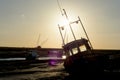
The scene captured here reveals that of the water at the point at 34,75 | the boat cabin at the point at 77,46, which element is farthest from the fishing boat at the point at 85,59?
the water at the point at 34,75

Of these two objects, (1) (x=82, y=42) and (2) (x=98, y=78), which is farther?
(1) (x=82, y=42)

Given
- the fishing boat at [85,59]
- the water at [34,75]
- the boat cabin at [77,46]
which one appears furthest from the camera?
the boat cabin at [77,46]

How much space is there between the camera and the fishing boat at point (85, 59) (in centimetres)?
2799

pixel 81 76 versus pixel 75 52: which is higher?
pixel 75 52

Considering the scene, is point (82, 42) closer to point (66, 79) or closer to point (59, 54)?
point (66, 79)

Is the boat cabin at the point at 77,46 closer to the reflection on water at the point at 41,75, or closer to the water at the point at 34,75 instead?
the reflection on water at the point at 41,75

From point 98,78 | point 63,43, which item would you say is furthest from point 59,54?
point 98,78

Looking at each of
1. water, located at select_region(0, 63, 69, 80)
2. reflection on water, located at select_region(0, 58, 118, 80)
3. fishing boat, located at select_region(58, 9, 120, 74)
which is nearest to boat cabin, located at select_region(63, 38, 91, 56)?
fishing boat, located at select_region(58, 9, 120, 74)

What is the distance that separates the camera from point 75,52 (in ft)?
104

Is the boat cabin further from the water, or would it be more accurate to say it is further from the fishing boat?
the water

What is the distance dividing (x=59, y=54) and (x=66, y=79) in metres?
75.2

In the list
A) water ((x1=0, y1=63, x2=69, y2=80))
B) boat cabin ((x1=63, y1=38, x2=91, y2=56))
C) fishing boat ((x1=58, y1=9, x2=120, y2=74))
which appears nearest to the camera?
fishing boat ((x1=58, y1=9, x2=120, y2=74))

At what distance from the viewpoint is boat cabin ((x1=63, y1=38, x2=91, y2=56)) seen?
1251 inches

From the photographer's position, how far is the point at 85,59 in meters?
28.2
